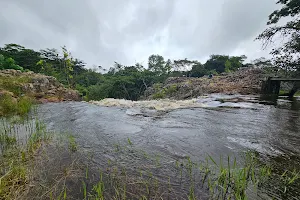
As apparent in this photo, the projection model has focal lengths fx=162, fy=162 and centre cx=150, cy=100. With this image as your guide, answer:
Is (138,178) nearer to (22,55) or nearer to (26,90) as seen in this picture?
(26,90)

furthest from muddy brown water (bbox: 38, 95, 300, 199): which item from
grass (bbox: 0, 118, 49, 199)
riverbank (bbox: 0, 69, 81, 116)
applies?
riverbank (bbox: 0, 69, 81, 116)

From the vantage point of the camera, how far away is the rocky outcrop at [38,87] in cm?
925

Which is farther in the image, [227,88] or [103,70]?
[103,70]

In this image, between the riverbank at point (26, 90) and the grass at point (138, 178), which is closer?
the grass at point (138, 178)

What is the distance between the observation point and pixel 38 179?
178 cm

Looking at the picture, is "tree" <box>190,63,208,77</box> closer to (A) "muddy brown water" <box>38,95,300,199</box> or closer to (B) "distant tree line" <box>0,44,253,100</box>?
(B) "distant tree line" <box>0,44,253,100</box>

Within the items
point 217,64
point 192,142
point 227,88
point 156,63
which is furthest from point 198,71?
point 192,142

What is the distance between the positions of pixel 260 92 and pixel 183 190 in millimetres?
14919

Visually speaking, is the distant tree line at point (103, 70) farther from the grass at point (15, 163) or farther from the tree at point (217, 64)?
the grass at point (15, 163)

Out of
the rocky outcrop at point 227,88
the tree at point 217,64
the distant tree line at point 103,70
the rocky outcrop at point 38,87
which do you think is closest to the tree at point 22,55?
the distant tree line at point 103,70

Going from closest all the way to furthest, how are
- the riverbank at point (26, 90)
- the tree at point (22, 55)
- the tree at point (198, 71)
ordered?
1. the riverbank at point (26, 90)
2. the tree at point (22, 55)
3. the tree at point (198, 71)

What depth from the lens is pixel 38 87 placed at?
34.9 ft

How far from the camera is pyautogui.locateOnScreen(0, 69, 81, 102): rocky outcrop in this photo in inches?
364

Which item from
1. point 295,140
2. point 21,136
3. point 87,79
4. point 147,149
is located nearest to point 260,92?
point 295,140
